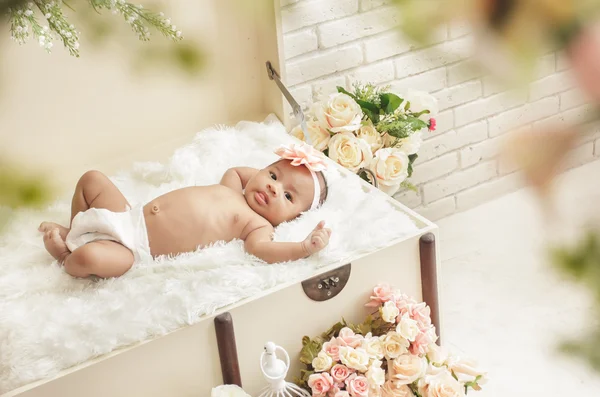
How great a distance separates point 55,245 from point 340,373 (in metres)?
0.69

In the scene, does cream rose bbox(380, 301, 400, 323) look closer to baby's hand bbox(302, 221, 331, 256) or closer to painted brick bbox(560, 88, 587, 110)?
baby's hand bbox(302, 221, 331, 256)

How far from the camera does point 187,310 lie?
4.42 feet

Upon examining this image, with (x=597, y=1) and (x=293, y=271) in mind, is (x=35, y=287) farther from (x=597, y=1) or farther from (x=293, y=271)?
(x=597, y=1)

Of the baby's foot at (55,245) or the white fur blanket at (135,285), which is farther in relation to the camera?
the baby's foot at (55,245)

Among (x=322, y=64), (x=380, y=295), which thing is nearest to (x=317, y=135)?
(x=322, y=64)

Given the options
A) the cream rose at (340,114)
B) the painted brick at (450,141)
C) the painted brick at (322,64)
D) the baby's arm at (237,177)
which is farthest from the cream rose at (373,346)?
the painted brick at (450,141)

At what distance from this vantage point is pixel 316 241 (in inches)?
56.7

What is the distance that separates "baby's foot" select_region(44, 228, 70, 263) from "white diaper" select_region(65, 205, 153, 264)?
14mm

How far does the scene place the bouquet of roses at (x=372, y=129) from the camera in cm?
184

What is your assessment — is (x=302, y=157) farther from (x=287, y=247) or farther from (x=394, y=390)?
(x=394, y=390)

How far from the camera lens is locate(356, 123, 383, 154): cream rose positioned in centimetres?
188

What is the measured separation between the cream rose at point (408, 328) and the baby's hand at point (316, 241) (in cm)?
24

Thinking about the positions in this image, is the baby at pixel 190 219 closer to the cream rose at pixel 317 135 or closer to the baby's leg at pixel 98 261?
the baby's leg at pixel 98 261

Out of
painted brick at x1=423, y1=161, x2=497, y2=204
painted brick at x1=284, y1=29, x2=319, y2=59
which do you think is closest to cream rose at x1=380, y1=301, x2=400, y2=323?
painted brick at x1=284, y1=29, x2=319, y2=59
